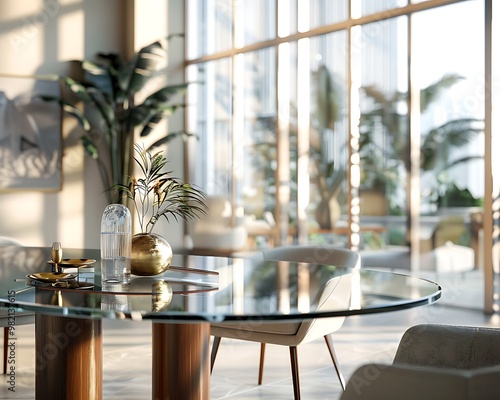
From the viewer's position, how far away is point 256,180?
776 centimetres

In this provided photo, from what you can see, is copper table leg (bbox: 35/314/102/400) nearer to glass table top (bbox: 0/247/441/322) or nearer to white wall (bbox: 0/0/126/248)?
glass table top (bbox: 0/247/441/322)

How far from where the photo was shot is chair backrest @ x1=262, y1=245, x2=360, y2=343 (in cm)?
243

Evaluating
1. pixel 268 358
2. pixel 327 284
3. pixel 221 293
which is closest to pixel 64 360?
pixel 221 293

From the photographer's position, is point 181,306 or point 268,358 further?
point 268,358

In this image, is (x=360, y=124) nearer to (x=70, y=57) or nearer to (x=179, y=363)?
(x=70, y=57)

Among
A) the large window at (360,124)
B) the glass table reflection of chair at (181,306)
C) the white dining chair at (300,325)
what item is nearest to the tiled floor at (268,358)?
the white dining chair at (300,325)

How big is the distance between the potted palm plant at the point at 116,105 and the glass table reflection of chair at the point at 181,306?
456cm

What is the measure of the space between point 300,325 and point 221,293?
76 cm

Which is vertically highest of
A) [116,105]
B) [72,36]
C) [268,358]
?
[72,36]

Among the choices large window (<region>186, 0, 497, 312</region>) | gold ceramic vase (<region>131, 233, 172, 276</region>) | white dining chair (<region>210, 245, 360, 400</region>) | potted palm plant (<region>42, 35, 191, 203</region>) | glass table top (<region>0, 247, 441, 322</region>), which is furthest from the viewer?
potted palm plant (<region>42, 35, 191, 203</region>)

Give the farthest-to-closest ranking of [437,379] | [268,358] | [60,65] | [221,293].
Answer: [60,65]
[268,358]
[221,293]
[437,379]

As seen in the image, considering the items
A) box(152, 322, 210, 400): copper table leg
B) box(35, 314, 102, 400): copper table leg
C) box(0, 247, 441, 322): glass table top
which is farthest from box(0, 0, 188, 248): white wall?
box(152, 322, 210, 400): copper table leg

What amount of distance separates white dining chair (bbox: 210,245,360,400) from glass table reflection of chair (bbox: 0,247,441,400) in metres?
0.03

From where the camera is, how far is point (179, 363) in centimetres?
267
